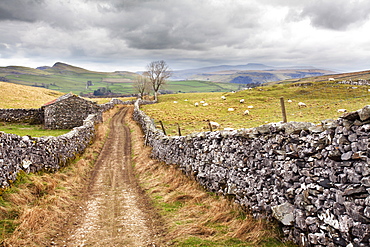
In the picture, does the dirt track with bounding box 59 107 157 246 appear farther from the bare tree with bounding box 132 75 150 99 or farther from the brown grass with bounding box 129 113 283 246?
the bare tree with bounding box 132 75 150 99

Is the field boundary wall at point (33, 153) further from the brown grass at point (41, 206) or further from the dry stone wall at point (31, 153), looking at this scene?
the brown grass at point (41, 206)

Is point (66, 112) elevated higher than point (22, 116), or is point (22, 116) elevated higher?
point (22, 116)

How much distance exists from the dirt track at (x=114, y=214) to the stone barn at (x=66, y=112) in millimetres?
18870

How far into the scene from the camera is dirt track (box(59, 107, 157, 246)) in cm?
731

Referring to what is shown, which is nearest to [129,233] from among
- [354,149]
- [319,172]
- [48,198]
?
[48,198]

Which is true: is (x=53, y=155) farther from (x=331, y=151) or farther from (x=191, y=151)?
(x=331, y=151)

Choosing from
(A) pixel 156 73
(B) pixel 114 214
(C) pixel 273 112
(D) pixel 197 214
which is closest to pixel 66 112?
(B) pixel 114 214

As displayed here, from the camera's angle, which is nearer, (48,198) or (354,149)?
(354,149)

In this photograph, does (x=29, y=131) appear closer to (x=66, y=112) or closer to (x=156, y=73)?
(x=66, y=112)

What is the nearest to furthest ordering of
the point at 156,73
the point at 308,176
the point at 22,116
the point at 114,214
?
1. the point at 308,176
2. the point at 114,214
3. the point at 22,116
4. the point at 156,73

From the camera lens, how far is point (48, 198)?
9297 millimetres

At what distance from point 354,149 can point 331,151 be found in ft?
1.51

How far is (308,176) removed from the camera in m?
6.01

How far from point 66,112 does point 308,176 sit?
108ft
